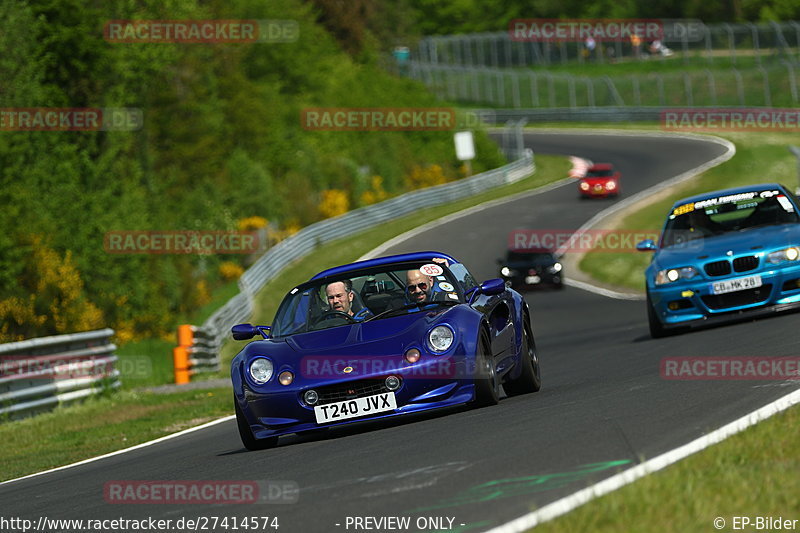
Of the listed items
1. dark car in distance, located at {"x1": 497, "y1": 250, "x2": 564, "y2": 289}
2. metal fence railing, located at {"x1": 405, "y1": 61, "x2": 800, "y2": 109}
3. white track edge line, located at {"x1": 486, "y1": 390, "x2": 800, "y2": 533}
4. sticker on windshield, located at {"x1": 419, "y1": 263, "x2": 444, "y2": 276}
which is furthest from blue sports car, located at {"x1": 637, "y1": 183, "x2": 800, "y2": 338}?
metal fence railing, located at {"x1": 405, "y1": 61, "x2": 800, "y2": 109}

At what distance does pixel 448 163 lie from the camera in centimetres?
7488

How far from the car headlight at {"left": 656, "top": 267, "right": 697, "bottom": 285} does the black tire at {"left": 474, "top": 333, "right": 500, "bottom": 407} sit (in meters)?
5.52

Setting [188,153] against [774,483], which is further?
[188,153]

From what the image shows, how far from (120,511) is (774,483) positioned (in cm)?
365

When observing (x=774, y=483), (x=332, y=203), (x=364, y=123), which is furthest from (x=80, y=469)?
(x=364, y=123)

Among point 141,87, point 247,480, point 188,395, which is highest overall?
point 141,87

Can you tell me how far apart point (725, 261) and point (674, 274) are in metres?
0.61

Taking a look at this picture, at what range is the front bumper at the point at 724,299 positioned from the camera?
48.4ft

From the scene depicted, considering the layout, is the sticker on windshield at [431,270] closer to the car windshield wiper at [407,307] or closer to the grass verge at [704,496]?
the car windshield wiper at [407,307]

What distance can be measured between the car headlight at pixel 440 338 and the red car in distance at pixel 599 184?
46.2 m

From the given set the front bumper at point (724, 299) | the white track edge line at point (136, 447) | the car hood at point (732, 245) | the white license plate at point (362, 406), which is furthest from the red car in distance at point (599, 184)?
the white license plate at point (362, 406)

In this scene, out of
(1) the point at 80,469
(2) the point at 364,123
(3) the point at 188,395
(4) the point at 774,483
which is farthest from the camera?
(2) the point at 364,123

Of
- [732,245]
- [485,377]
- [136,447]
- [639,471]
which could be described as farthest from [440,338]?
[732,245]

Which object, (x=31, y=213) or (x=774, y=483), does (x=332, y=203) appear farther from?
(x=774, y=483)
